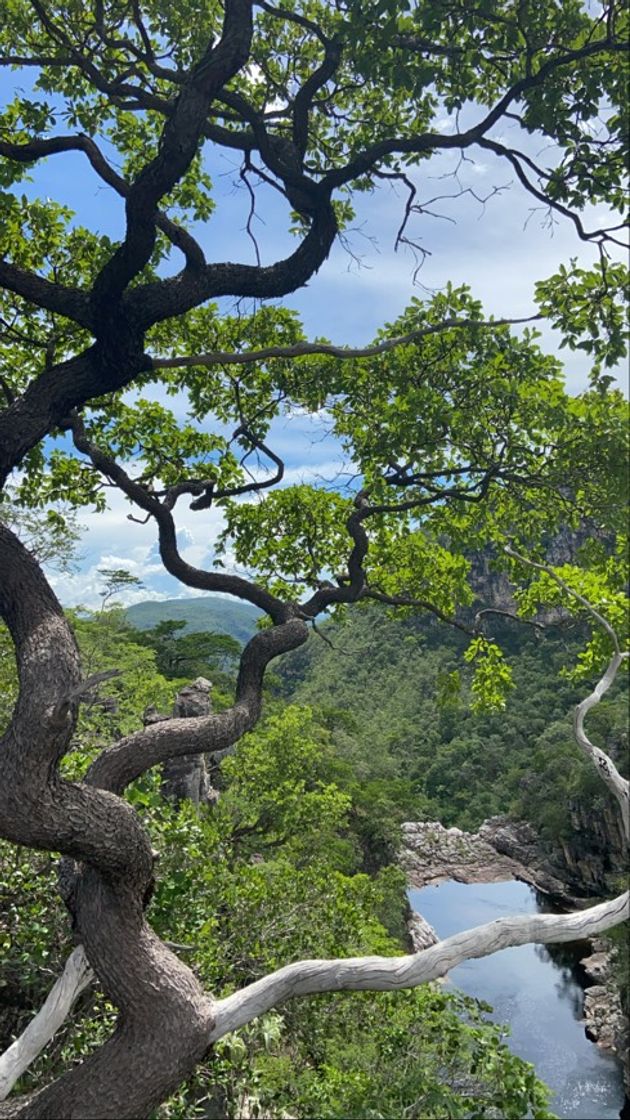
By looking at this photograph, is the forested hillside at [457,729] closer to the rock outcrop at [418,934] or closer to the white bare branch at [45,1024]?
the rock outcrop at [418,934]

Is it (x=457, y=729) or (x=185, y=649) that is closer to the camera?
(x=185, y=649)

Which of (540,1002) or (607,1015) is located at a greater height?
(607,1015)

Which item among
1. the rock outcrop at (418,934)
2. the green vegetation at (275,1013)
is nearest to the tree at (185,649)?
the rock outcrop at (418,934)

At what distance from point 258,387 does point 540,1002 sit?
24.0 m

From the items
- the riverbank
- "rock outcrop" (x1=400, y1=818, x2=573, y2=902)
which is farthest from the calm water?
"rock outcrop" (x1=400, y1=818, x2=573, y2=902)

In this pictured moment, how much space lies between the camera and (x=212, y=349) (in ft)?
18.2

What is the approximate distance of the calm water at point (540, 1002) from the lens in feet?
53.2

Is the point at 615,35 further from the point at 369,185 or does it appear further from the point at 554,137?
the point at 369,185

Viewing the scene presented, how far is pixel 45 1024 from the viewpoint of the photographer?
131 inches

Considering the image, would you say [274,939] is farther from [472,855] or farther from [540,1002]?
[472,855]

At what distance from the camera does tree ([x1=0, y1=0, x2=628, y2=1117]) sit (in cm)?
290

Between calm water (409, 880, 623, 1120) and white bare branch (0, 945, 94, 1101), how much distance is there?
10.0 meters

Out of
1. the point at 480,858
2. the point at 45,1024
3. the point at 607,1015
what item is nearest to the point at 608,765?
the point at 45,1024

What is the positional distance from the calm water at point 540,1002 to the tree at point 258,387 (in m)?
9.73
